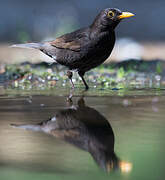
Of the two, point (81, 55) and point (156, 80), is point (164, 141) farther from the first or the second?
point (156, 80)

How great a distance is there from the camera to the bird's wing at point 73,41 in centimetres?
566

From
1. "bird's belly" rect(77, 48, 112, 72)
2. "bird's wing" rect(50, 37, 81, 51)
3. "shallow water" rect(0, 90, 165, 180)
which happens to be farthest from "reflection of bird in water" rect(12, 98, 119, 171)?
"bird's wing" rect(50, 37, 81, 51)

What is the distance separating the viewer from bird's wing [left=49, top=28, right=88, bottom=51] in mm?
5656

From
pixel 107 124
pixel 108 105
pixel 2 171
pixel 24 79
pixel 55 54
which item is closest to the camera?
pixel 2 171

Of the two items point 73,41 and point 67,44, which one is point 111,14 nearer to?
point 73,41

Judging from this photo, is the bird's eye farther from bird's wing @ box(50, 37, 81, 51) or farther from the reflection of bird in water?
the reflection of bird in water

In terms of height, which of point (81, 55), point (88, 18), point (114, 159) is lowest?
point (114, 159)

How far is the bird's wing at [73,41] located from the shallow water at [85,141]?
1.20 m

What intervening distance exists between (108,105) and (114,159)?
2.11 meters

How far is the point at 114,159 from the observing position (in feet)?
7.71

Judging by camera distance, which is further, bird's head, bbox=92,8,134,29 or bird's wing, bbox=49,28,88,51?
bird's wing, bbox=49,28,88,51

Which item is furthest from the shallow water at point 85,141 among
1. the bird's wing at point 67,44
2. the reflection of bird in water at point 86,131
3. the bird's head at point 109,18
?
the bird's head at point 109,18

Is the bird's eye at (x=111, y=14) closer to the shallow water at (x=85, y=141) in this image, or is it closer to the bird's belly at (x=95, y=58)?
the bird's belly at (x=95, y=58)

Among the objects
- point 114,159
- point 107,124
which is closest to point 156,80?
point 107,124
